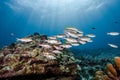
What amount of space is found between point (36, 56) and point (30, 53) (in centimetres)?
36

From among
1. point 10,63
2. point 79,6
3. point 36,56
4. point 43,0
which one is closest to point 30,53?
point 36,56

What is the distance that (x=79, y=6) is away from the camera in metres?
52.6

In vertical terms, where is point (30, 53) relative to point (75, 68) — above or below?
above

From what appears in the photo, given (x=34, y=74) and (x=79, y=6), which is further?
(x=79, y=6)

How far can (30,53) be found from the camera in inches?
287

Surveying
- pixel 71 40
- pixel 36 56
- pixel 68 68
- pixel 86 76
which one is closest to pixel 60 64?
pixel 68 68

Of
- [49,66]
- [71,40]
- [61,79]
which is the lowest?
[61,79]

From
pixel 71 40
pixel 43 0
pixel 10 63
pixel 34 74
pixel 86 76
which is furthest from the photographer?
pixel 43 0

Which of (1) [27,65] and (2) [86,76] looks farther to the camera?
(2) [86,76]

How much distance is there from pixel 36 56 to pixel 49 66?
2.42 ft

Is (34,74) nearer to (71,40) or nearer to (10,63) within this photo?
(10,63)

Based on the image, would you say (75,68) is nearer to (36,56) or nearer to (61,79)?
(61,79)

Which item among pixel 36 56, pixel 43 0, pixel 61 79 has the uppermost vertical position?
pixel 43 0

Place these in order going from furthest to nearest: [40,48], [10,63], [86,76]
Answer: [86,76] < [40,48] < [10,63]
